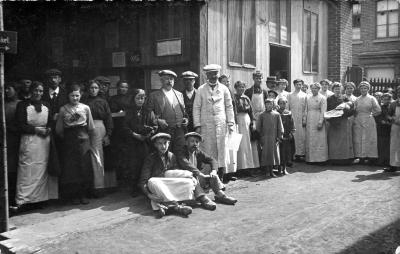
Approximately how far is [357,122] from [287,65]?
2.45 m

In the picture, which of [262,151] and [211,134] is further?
[262,151]

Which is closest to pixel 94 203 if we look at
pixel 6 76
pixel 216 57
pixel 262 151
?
pixel 262 151

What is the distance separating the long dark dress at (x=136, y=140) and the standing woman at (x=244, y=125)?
1913mm

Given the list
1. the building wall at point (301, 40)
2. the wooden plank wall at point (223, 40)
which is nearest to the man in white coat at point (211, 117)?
the wooden plank wall at point (223, 40)

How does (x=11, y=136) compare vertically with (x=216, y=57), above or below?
below

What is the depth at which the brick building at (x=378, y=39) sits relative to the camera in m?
20.5

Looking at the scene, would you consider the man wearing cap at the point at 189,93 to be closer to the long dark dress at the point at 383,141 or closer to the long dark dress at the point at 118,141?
the long dark dress at the point at 118,141

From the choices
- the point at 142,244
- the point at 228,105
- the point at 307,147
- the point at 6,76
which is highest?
the point at 6,76

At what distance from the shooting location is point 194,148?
20.5 ft

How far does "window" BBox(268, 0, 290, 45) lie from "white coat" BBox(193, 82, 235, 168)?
367cm

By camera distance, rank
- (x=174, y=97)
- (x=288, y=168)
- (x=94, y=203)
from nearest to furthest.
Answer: (x=94, y=203)
(x=174, y=97)
(x=288, y=168)

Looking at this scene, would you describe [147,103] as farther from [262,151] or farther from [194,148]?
[262,151]

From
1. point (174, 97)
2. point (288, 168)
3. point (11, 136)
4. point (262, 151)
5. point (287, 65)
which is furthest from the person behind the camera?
point (287, 65)

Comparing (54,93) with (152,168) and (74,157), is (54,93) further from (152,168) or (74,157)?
(152,168)
